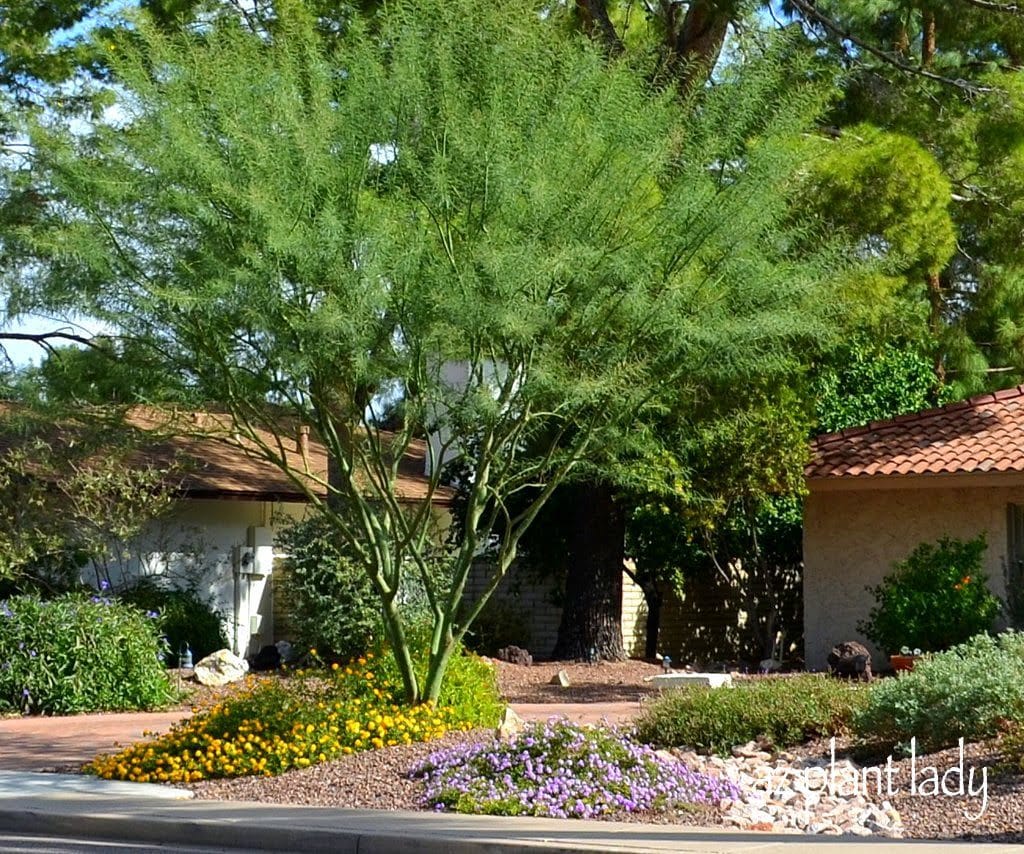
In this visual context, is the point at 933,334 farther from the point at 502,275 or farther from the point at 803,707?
the point at 502,275

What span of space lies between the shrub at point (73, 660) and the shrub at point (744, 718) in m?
7.14

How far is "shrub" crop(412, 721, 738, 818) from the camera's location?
406 inches

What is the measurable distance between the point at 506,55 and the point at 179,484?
1087cm

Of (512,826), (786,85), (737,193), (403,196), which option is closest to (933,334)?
(786,85)

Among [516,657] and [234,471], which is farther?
[234,471]

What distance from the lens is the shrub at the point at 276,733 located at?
478 inches

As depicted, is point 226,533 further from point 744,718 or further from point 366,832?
point 366,832

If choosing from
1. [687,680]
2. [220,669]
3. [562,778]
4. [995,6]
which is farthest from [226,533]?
[562,778]

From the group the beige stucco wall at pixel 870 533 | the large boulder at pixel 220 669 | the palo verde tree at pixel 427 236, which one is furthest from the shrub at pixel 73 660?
the beige stucco wall at pixel 870 533

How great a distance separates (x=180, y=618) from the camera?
22.5m

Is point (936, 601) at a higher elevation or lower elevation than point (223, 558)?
lower

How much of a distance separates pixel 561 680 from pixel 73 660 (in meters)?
6.12

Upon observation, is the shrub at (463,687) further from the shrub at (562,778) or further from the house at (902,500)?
the house at (902,500)

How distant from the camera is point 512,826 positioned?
974 cm
